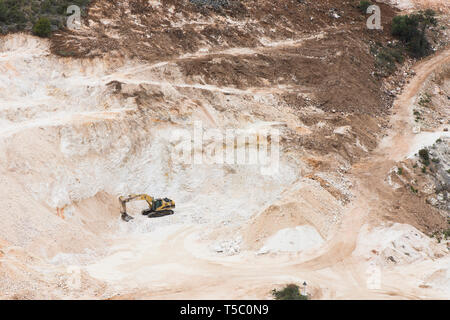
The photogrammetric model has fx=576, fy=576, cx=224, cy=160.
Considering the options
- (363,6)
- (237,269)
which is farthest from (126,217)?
(363,6)

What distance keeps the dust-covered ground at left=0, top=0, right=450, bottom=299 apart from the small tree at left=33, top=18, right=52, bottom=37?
72cm

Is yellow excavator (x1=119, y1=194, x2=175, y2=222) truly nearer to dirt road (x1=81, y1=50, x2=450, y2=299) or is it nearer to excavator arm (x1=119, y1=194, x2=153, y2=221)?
excavator arm (x1=119, y1=194, x2=153, y2=221)

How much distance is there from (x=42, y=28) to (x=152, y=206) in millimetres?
16647

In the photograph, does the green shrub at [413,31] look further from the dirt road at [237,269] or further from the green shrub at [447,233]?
the green shrub at [447,233]

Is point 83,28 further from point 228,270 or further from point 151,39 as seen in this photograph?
point 228,270

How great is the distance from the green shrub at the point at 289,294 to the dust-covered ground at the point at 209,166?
51 cm

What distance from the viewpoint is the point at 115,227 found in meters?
29.2

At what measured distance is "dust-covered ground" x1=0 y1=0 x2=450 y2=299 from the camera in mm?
24641

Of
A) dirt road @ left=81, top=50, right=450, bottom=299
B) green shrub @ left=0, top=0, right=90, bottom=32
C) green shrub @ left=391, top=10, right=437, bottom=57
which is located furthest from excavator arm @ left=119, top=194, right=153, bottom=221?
green shrub @ left=391, top=10, right=437, bottom=57

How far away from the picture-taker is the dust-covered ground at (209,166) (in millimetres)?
24641

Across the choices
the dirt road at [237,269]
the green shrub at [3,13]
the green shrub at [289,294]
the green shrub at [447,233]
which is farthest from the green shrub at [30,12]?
the green shrub at [447,233]

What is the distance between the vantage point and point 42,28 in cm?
3891
